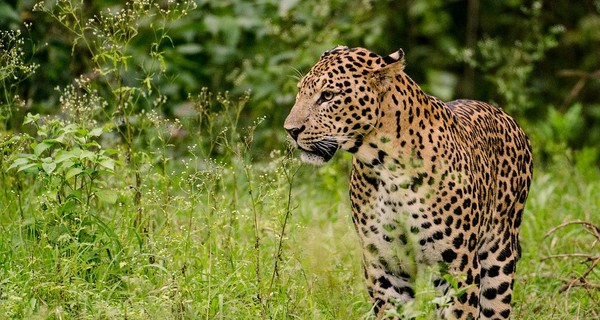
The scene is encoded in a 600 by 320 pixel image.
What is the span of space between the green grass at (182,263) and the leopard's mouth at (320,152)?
94mm

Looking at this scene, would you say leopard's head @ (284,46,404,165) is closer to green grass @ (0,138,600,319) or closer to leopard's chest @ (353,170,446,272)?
green grass @ (0,138,600,319)

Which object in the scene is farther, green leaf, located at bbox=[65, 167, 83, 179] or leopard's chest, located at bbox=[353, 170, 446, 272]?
green leaf, located at bbox=[65, 167, 83, 179]

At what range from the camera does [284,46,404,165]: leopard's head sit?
5.30 m

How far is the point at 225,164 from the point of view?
18.5ft

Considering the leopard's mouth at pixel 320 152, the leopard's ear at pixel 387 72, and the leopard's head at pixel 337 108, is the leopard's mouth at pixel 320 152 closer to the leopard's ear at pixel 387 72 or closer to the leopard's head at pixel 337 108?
the leopard's head at pixel 337 108

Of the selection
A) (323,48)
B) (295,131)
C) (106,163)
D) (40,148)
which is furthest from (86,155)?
(323,48)

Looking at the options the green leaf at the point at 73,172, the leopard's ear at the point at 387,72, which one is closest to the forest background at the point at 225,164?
the green leaf at the point at 73,172

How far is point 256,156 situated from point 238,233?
260 centimetres

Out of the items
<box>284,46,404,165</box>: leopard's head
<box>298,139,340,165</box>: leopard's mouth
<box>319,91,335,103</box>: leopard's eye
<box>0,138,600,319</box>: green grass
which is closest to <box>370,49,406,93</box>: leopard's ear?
<box>284,46,404,165</box>: leopard's head

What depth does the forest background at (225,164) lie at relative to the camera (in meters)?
5.51

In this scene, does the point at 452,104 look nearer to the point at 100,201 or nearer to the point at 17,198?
the point at 100,201

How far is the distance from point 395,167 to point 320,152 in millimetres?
385

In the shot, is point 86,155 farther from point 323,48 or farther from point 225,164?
point 323,48

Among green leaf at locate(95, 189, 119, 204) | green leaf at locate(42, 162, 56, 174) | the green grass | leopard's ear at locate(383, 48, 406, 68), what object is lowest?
the green grass
